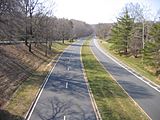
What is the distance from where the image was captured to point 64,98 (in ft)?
84.1

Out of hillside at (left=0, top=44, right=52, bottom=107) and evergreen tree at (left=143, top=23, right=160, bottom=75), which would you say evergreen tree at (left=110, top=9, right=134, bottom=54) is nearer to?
evergreen tree at (left=143, top=23, right=160, bottom=75)

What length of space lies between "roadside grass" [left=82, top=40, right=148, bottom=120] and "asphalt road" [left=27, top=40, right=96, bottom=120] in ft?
2.82

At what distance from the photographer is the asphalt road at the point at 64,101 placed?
68.3ft

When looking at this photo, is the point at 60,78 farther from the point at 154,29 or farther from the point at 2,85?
the point at 154,29

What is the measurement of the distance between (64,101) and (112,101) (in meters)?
3.84

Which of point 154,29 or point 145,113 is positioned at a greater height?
point 154,29

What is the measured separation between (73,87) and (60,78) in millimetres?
4652

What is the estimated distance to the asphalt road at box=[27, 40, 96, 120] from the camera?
20.8 m

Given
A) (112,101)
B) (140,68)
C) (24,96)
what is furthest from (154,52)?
(24,96)

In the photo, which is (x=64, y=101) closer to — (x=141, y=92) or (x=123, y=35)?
(x=141, y=92)

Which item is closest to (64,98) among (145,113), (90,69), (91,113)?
(91,113)

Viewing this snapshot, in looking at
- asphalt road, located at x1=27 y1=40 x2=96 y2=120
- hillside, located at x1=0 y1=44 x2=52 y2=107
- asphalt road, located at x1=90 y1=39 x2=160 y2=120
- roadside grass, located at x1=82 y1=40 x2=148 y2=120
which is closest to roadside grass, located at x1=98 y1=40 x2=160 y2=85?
asphalt road, located at x1=90 y1=39 x2=160 y2=120

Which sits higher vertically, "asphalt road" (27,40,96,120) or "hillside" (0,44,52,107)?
"hillside" (0,44,52,107)

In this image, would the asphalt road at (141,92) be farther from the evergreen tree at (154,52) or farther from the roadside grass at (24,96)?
the roadside grass at (24,96)
